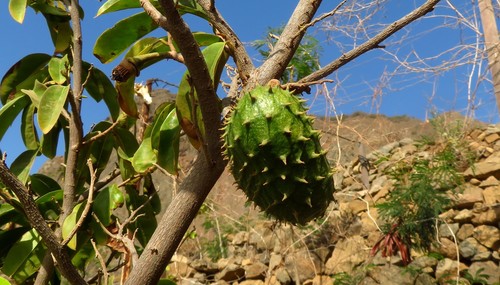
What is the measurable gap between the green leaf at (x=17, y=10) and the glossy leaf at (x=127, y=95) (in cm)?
62

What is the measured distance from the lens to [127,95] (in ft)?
4.00

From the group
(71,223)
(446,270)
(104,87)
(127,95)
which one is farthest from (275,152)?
(446,270)

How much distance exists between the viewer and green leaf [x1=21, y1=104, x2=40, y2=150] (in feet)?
5.86

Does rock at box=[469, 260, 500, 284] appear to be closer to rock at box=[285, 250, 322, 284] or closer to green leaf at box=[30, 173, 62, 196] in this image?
rock at box=[285, 250, 322, 284]

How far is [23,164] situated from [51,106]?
0.47 metres

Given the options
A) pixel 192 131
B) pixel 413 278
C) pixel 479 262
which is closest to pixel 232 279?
pixel 413 278

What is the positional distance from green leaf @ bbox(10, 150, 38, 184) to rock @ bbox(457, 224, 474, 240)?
3.84 meters

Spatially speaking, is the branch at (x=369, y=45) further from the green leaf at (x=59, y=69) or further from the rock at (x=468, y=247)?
the rock at (x=468, y=247)

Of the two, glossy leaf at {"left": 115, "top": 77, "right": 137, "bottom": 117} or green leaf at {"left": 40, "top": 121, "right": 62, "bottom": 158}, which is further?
green leaf at {"left": 40, "top": 121, "right": 62, "bottom": 158}

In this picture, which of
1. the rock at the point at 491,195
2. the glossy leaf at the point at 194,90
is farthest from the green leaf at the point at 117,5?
the rock at the point at 491,195

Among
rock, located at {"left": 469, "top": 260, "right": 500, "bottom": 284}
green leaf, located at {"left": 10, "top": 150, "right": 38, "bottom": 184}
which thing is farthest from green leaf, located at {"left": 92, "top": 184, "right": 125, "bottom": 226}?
rock, located at {"left": 469, "top": 260, "right": 500, "bottom": 284}

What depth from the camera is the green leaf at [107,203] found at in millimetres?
1445

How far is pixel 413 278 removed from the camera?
13.1ft

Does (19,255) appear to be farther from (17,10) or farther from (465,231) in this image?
(465,231)
